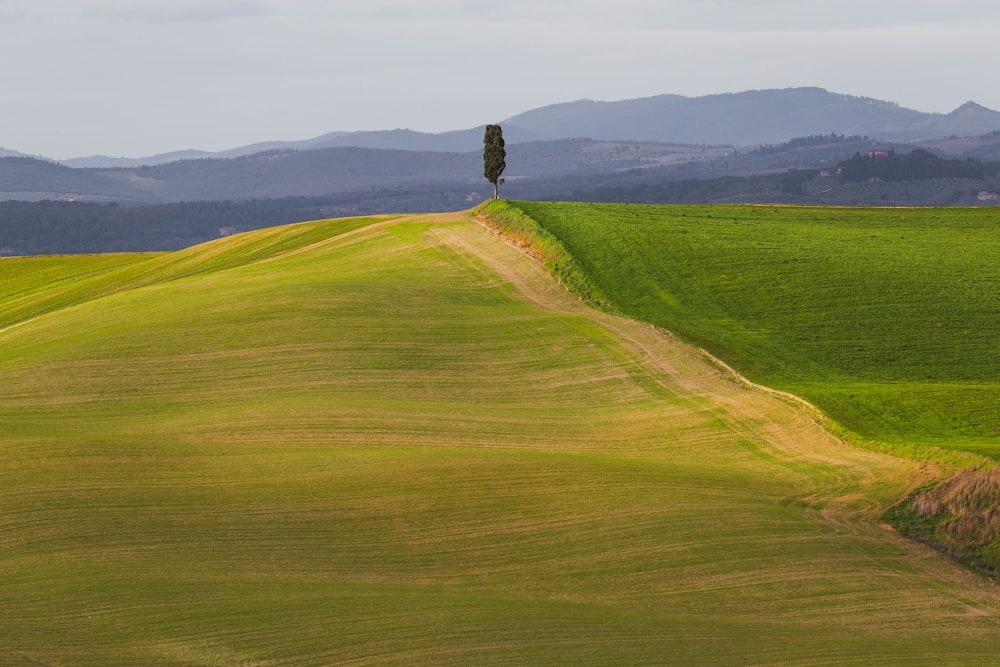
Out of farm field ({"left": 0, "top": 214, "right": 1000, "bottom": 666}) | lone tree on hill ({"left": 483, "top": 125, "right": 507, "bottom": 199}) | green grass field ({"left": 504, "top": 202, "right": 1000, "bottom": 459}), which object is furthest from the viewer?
lone tree on hill ({"left": 483, "top": 125, "right": 507, "bottom": 199})

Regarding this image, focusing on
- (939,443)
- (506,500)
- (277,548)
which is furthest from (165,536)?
(939,443)

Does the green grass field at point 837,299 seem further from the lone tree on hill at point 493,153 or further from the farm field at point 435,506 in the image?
the lone tree on hill at point 493,153

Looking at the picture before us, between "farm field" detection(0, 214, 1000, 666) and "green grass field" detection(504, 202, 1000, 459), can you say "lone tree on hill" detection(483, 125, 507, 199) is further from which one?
"farm field" detection(0, 214, 1000, 666)

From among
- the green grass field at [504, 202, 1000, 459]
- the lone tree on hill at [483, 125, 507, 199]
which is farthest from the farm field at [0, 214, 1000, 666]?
the lone tree on hill at [483, 125, 507, 199]

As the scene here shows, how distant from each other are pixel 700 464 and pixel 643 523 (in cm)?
676

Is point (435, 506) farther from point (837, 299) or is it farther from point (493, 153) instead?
point (493, 153)

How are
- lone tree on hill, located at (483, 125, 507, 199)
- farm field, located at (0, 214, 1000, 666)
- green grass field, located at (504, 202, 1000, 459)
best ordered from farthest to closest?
lone tree on hill, located at (483, 125, 507, 199), green grass field, located at (504, 202, 1000, 459), farm field, located at (0, 214, 1000, 666)

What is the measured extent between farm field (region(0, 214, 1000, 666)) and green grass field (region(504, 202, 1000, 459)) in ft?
6.10

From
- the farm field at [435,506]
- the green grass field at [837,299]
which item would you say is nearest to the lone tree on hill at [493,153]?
the green grass field at [837,299]

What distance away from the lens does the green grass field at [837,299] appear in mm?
39719

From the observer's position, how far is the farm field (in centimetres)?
2145

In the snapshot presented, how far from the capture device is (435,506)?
91.5ft

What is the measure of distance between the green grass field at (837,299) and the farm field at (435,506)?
1860mm

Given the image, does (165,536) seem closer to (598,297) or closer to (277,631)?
(277,631)
